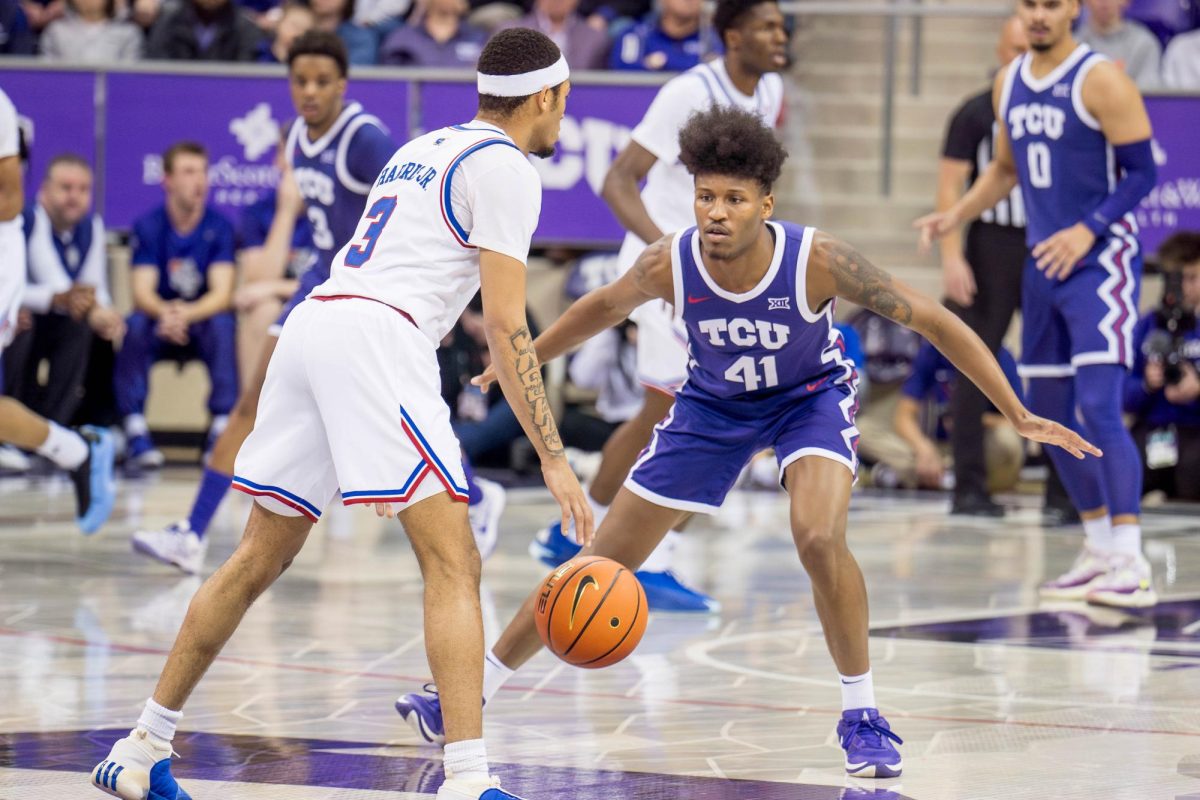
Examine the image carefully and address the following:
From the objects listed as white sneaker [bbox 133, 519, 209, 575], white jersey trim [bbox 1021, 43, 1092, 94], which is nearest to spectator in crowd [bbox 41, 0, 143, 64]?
white sneaker [bbox 133, 519, 209, 575]

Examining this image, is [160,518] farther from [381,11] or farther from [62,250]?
[381,11]

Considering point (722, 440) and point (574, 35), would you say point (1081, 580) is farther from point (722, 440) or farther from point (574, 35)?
point (574, 35)

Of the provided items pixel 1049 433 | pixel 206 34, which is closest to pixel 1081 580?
pixel 1049 433

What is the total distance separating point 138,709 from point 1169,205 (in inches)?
296

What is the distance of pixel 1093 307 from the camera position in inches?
274

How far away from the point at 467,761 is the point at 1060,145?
4.28 m

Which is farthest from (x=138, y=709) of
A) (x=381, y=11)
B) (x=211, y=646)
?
(x=381, y=11)

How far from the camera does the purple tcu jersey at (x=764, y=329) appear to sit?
4.71 m

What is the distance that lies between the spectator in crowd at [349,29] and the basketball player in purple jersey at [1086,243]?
5.83 metres

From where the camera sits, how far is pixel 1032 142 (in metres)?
7.12

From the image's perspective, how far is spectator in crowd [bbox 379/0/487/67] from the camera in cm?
1193

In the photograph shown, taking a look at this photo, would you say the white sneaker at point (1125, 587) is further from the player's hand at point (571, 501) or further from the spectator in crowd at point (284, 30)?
the spectator in crowd at point (284, 30)

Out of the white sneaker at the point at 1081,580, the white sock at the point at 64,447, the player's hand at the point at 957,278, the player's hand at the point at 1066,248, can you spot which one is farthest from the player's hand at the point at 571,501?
the player's hand at the point at 957,278

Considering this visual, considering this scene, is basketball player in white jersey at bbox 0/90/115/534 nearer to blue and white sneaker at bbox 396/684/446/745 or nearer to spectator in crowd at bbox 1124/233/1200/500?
blue and white sneaker at bbox 396/684/446/745
